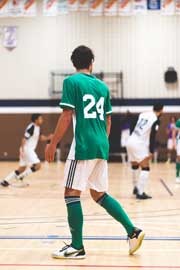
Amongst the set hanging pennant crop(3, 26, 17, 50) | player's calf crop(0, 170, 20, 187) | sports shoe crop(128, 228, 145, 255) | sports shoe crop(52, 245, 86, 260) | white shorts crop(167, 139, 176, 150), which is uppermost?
hanging pennant crop(3, 26, 17, 50)

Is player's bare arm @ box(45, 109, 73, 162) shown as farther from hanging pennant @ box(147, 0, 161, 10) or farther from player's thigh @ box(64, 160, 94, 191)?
hanging pennant @ box(147, 0, 161, 10)

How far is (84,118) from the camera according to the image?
5.43 meters

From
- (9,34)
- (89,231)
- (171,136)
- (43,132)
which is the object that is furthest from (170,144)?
(89,231)

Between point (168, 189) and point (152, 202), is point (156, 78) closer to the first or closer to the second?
point (168, 189)

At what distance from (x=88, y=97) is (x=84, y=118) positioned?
0.20 m

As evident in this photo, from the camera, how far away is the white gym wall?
23.6m

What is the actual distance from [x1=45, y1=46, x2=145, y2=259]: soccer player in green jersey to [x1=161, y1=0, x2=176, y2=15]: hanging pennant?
18.7m

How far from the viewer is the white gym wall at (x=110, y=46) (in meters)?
23.6

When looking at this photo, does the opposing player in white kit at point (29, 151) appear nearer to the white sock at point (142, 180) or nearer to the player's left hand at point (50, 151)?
the white sock at point (142, 180)

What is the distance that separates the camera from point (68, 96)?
5340 millimetres

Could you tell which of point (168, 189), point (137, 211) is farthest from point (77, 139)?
point (168, 189)

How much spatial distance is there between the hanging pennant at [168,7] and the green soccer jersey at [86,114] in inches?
738

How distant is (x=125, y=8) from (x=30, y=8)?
398cm

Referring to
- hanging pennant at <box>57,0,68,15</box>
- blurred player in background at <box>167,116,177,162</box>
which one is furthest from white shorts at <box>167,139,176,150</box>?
hanging pennant at <box>57,0,68,15</box>
